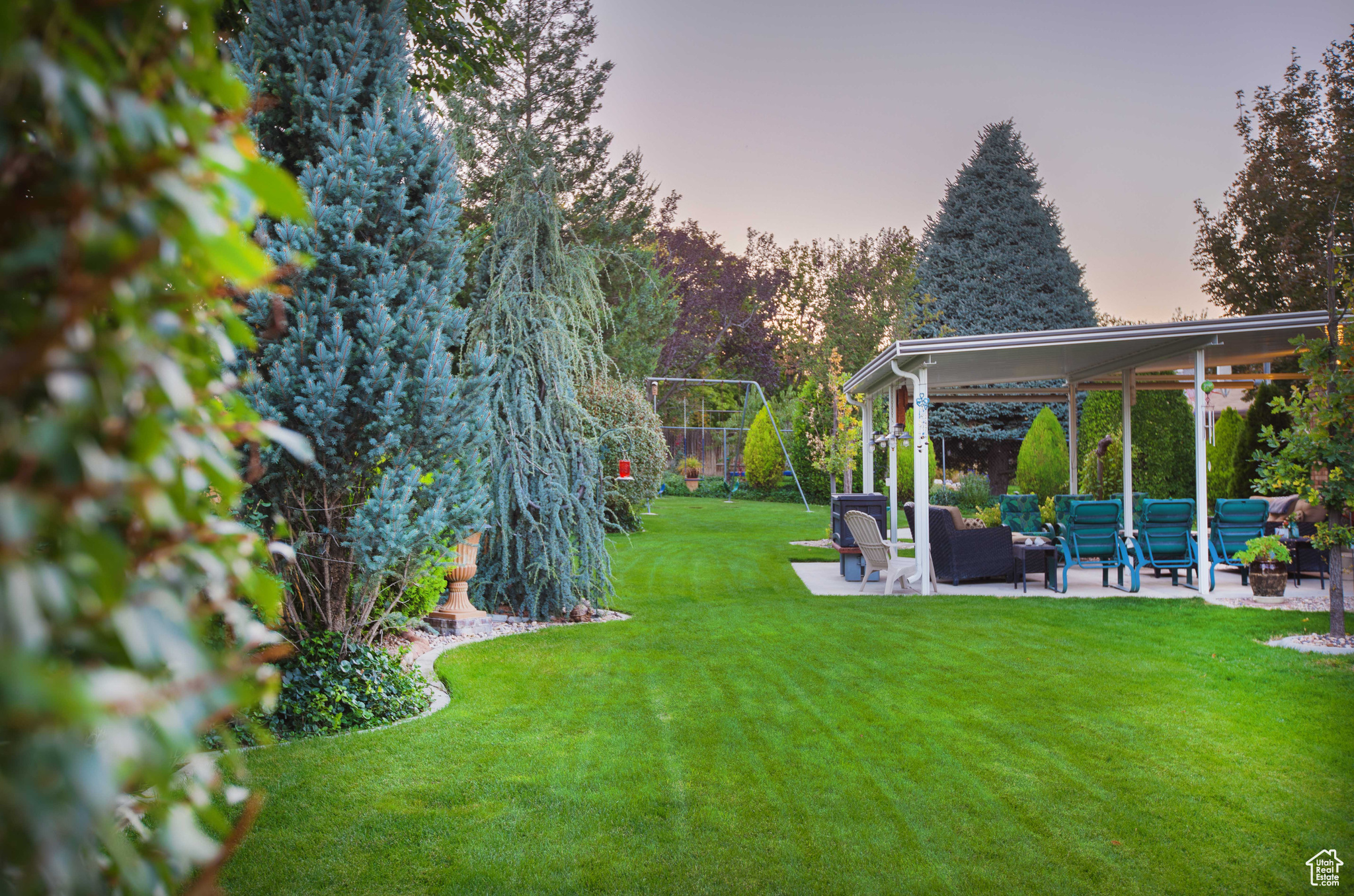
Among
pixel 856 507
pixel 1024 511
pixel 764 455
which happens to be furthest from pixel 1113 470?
pixel 764 455

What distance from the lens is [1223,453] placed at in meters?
14.7

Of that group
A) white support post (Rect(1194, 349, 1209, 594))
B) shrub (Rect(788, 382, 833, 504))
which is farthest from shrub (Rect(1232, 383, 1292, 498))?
shrub (Rect(788, 382, 833, 504))

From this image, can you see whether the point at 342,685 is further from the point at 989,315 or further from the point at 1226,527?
the point at 989,315

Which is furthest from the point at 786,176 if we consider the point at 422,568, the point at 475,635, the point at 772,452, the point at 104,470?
the point at 104,470

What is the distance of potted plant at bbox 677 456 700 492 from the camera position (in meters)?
26.0

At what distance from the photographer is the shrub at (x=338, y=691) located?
4.23 metres

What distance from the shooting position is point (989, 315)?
2403 centimetres

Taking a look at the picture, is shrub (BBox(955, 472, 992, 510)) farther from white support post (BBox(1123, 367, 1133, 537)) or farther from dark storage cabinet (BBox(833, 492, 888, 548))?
dark storage cabinet (BBox(833, 492, 888, 548))

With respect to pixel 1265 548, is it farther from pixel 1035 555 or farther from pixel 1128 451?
pixel 1128 451

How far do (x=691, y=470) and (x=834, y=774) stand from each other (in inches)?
928

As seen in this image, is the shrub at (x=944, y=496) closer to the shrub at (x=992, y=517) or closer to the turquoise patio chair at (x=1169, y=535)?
the shrub at (x=992, y=517)

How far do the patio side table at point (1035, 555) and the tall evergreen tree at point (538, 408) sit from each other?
16.6ft

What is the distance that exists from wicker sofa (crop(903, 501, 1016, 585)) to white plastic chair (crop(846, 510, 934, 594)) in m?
0.44

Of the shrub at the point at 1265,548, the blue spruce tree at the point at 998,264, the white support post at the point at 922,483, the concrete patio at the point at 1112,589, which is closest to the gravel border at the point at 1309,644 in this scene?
the shrub at the point at 1265,548
